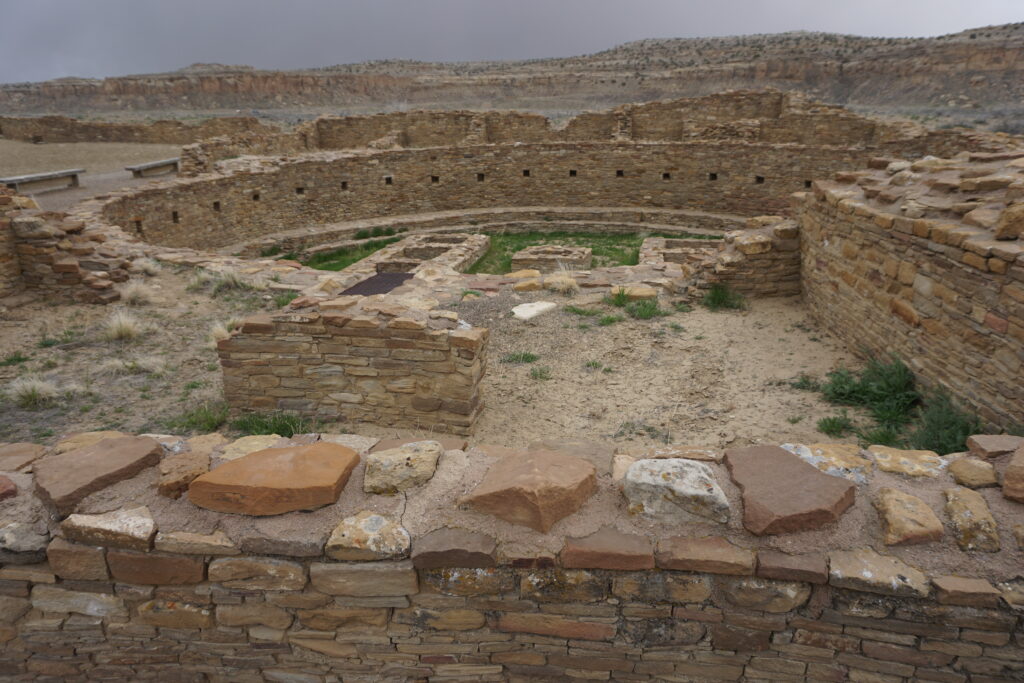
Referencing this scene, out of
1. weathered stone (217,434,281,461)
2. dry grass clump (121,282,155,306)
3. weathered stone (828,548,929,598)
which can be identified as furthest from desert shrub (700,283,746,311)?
dry grass clump (121,282,155,306)

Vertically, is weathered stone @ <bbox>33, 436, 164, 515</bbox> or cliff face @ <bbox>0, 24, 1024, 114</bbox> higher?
cliff face @ <bbox>0, 24, 1024, 114</bbox>

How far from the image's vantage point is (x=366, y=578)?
2.27m

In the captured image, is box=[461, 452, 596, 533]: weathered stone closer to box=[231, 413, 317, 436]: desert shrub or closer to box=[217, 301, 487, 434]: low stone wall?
box=[217, 301, 487, 434]: low stone wall

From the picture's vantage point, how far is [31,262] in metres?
7.95

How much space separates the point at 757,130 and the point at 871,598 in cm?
1844

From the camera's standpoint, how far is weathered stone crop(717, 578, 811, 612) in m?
2.13

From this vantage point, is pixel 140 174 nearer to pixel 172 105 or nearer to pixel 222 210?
pixel 222 210

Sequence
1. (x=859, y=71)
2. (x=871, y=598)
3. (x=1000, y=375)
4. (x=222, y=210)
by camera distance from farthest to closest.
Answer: (x=859, y=71), (x=222, y=210), (x=1000, y=375), (x=871, y=598)

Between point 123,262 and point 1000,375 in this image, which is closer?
point 1000,375

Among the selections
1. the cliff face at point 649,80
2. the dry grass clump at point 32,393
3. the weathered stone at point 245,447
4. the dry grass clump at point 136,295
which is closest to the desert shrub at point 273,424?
the dry grass clump at point 32,393

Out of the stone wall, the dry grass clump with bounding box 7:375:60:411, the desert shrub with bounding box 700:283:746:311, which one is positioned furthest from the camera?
the stone wall

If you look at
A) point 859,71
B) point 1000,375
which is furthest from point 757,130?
point 859,71

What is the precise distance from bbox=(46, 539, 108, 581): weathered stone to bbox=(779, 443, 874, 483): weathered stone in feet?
9.56

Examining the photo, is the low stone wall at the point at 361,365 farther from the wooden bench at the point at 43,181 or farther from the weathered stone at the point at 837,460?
the wooden bench at the point at 43,181
